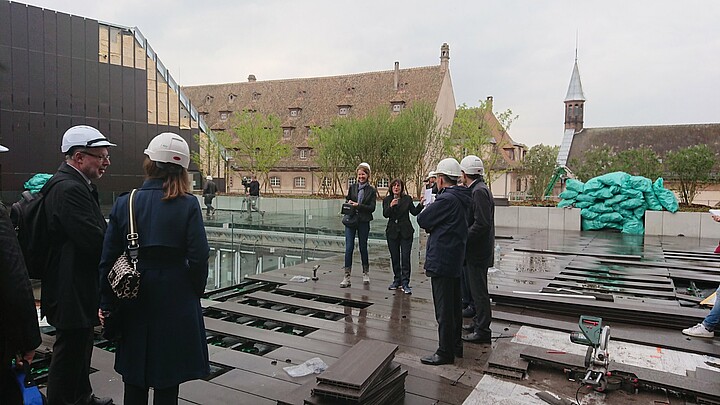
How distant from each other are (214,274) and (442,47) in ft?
121

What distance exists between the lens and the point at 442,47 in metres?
40.8

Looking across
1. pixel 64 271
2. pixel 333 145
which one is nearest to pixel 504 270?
pixel 64 271

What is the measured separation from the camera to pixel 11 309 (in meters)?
1.78

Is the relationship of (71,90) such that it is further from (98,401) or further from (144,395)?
(144,395)

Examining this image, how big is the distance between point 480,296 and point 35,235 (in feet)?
12.7

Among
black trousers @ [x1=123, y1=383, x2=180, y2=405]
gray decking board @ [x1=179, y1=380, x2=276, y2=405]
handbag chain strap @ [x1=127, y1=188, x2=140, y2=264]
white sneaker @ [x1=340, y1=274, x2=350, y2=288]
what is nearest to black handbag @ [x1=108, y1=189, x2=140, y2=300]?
handbag chain strap @ [x1=127, y1=188, x2=140, y2=264]

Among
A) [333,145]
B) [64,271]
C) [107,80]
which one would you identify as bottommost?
[64,271]

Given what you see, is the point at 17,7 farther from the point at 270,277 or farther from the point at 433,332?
the point at 433,332

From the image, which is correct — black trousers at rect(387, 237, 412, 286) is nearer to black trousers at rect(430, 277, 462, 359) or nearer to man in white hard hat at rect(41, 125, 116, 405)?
black trousers at rect(430, 277, 462, 359)

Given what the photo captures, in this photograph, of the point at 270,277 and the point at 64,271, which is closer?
the point at 64,271

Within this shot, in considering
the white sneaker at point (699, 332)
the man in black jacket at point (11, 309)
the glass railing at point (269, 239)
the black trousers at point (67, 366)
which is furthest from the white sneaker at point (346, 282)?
the man in black jacket at point (11, 309)

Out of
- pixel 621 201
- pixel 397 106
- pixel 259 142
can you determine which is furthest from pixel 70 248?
pixel 397 106

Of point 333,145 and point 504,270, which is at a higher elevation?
point 333,145

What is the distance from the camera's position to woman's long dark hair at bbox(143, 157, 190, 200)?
2646 millimetres
